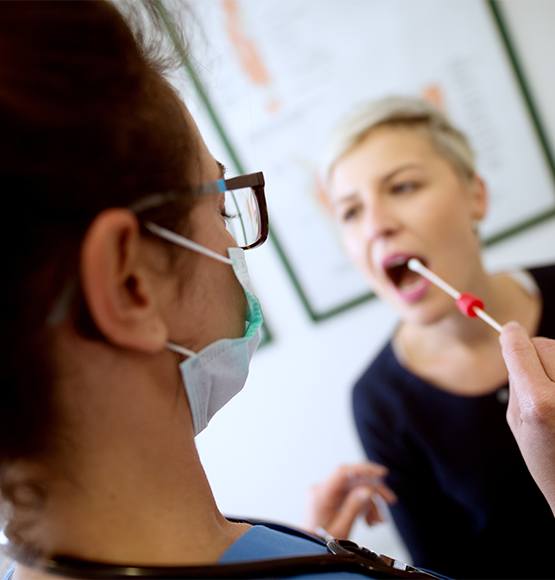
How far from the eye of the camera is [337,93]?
1.79m

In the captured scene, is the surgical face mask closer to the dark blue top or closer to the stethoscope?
the stethoscope

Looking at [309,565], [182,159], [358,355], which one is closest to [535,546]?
[358,355]

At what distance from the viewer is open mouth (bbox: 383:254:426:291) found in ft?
4.16

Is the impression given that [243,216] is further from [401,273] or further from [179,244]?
[401,273]

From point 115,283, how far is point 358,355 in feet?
4.49

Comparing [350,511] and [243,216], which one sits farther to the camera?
[350,511]

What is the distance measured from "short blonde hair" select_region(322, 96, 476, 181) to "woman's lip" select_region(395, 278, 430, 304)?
0.25 metres

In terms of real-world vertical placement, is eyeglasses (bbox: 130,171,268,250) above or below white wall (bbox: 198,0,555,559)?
above

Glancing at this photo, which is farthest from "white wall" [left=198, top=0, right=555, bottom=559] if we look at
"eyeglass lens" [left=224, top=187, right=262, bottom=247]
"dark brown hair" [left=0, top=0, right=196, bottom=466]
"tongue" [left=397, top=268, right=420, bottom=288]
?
"dark brown hair" [left=0, top=0, right=196, bottom=466]

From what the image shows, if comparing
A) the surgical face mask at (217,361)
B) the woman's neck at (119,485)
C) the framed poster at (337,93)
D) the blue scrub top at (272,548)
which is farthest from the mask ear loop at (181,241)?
the framed poster at (337,93)

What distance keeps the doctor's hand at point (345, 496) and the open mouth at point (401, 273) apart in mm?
355

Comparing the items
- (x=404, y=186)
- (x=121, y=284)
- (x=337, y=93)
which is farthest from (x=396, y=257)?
(x=121, y=284)

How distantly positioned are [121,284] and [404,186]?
86 centimetres

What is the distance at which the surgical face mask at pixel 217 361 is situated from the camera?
0.63 m
